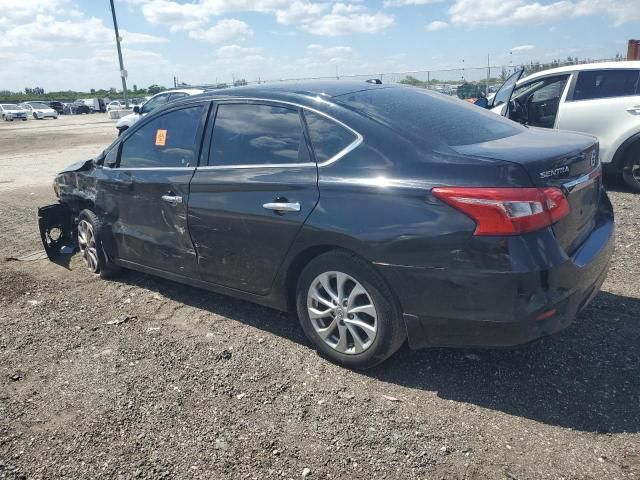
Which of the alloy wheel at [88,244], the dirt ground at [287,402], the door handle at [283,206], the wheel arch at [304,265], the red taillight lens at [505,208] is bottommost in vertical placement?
the dirt ground at [287,402]

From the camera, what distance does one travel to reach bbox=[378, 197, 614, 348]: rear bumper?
2682 mm

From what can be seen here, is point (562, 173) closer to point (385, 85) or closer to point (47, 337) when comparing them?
point (385, 85)

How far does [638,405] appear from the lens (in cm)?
287

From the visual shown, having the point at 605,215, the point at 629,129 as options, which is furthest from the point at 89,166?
the point at 629,129

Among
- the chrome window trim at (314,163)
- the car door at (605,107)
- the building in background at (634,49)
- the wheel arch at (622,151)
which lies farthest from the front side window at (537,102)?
the building in background at (634,49)

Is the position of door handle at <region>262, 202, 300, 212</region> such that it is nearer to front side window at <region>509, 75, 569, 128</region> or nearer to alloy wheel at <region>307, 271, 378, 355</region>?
alloy wheel at <region>307, 271, 378, 355</region>

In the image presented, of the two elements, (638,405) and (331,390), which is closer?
(638,405)

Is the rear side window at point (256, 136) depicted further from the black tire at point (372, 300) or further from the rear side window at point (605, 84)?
the rear side window at point (605, 84)

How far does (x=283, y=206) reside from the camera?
335 cm

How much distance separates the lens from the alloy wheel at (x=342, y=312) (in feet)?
10.4

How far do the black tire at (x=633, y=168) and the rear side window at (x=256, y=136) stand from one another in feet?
19.9

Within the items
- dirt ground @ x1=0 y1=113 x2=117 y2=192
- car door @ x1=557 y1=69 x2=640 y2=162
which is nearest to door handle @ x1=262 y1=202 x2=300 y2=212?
car door @ x1=557 y1=69 x2=640 y2=162

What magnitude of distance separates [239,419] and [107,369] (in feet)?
3.79

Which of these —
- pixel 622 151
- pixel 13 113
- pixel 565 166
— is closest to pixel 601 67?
pixel 622 151
